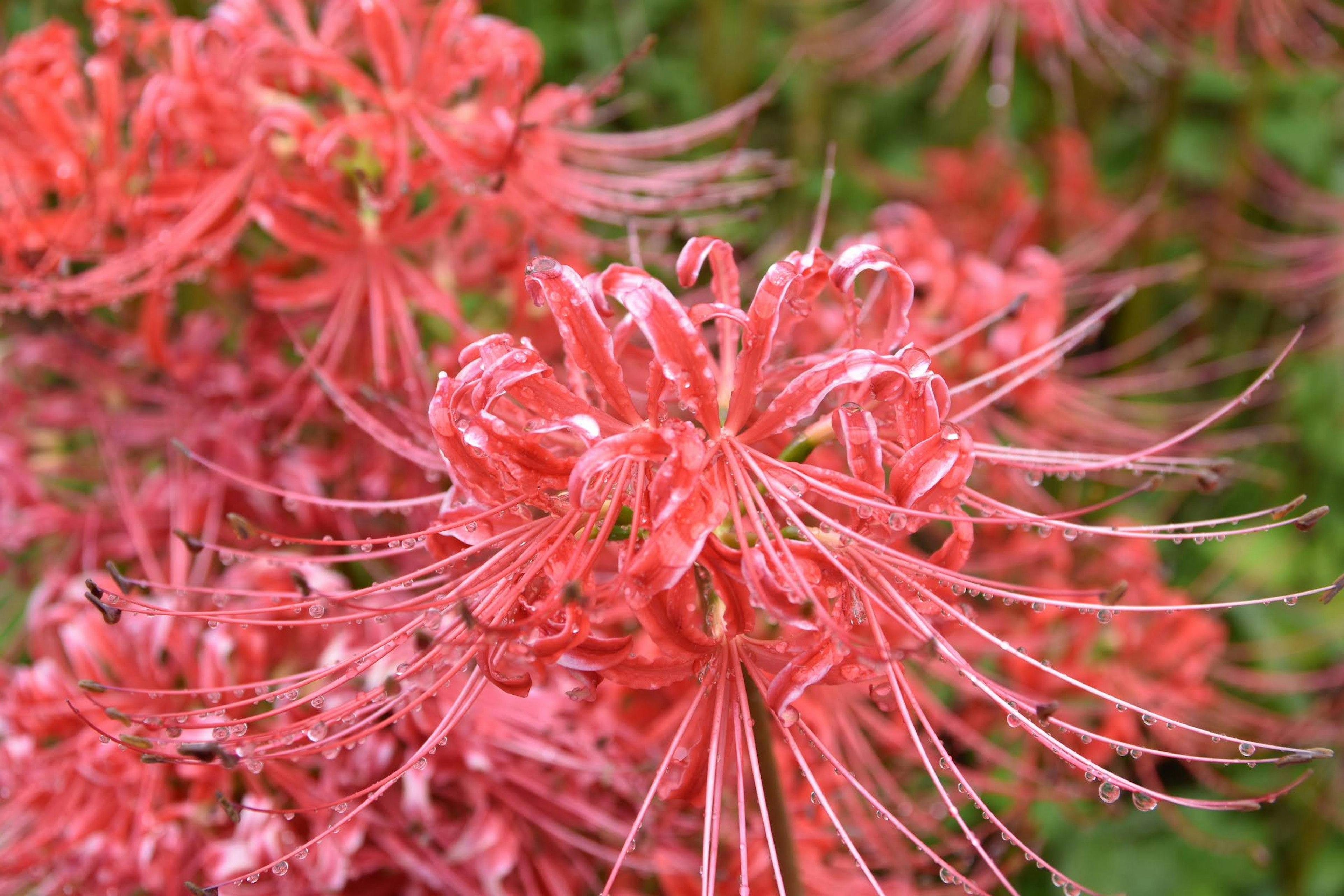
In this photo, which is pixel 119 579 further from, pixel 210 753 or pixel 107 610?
pixel 210 753

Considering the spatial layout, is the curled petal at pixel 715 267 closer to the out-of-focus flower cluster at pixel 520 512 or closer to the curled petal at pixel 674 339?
the out-of-focus flower cluster at pixel 520 512

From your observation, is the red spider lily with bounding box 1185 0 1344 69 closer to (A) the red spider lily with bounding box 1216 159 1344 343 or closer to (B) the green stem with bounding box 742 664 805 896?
(A) the red spider lily with bounding box 1216 159 1344 343

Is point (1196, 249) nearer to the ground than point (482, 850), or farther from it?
farther from it

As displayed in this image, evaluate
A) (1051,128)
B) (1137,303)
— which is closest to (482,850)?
(1137,303)

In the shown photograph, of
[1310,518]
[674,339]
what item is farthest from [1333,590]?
[674,339]

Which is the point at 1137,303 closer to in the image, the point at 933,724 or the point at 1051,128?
the point at 1051,128

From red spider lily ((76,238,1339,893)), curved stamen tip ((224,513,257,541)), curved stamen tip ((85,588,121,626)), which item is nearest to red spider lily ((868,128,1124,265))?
red spider lily ((76,238,1339,893))
